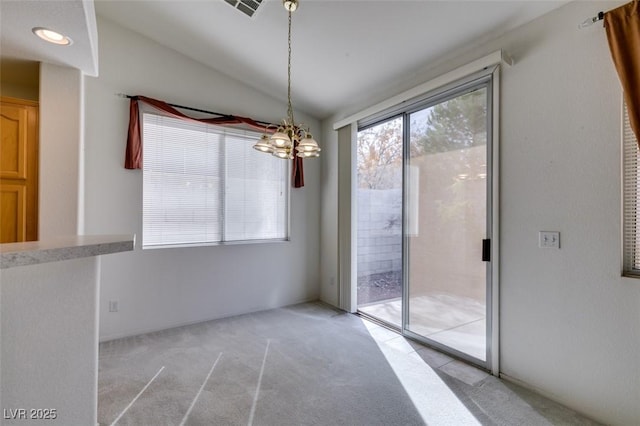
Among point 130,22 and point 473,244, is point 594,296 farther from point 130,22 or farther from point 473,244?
point 130,22

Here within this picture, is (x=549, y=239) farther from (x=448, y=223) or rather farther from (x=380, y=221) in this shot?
(x=380, y=221)

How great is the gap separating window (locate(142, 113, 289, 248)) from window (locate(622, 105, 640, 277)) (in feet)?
11.7

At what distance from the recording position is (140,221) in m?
3.36

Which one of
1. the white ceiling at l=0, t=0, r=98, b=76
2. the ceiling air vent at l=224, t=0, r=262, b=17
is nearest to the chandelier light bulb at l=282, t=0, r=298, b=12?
the ceiling air vent at l=224, t=0, r=262, b=17

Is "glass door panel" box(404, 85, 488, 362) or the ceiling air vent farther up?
the ceiling air vent

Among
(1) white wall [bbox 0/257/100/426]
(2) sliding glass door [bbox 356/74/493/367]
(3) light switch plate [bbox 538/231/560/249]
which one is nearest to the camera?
(1) white wall [bbox 0/257/100/426]

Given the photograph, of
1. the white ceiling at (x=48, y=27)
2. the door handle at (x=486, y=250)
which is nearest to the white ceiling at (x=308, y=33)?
the white ceiling at (x=48, y=27)

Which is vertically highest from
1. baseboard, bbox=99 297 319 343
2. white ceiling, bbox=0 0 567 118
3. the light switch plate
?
white ceiling, bbox=0 0 567 118

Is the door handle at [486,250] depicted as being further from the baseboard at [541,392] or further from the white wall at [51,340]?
the white wall at [51,340]

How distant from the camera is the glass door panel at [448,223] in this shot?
8.76 feet

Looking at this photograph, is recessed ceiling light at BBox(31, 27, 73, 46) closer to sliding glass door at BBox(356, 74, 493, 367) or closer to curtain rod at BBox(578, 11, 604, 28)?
sliding glass door at BBox(356, 74, 493, 367)

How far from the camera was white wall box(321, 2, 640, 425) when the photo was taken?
190cm

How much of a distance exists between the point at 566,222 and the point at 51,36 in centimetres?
376

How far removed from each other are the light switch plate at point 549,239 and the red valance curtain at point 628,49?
2.52ft
